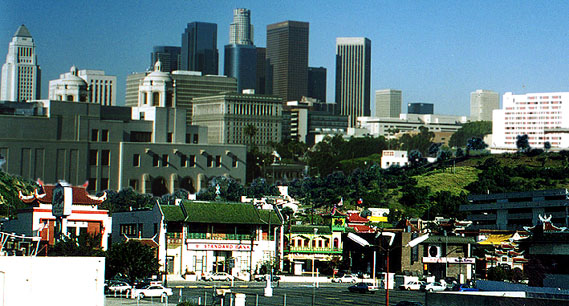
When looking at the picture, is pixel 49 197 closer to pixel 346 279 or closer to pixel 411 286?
pixel 346 279

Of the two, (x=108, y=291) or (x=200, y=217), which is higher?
(x=200, y=217)

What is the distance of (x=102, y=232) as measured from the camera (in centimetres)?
12250

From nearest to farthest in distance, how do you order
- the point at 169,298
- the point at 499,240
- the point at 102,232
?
the point at 169,298
the point at 102,232
the point at 499,240

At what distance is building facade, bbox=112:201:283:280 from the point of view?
12356 cm

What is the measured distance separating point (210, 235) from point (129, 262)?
84.8ft

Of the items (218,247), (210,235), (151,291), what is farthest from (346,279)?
(151,291)

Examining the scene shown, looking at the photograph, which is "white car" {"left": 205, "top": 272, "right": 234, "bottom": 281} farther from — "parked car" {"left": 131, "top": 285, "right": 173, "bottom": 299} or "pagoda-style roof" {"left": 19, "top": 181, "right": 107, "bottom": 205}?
"parked car" {"left": 131, "top": 285, "right": 173, "bottom": 299}

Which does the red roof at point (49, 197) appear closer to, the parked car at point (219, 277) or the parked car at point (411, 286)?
the parked car at point (219, 277)

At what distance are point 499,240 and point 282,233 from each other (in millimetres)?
38185

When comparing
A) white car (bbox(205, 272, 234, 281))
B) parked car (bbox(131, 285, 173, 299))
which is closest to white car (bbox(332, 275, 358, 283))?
white car (bbox(205, 272, 234, 281))

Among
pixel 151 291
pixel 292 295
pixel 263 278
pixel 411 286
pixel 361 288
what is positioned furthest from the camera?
pixel 263 278

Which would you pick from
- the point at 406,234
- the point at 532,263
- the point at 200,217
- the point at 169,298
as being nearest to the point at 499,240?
the point at 406,234

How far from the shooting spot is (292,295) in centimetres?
9406

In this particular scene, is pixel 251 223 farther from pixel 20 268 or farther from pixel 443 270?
pixel 20 268
